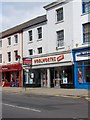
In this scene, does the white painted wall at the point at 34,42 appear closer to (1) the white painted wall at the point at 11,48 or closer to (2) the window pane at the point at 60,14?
(1) the white painted wall at the point at 11,48

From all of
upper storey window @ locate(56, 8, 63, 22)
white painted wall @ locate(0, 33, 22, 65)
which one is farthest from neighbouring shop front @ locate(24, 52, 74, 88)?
upper storey window @ locate(56, 8, 63, 22)

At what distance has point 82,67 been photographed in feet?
110

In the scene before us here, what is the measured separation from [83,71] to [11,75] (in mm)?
17139

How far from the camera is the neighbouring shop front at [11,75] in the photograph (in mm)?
45134

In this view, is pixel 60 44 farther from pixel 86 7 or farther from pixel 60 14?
pixel 86 7

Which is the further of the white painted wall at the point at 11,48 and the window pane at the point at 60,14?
the white painted wall at the point at 11,48

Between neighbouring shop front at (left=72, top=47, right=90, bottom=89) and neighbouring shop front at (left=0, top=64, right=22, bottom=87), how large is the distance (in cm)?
1236

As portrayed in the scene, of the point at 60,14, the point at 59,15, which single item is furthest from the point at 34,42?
the point at 60,14

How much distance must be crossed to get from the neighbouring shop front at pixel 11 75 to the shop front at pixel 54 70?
368cm

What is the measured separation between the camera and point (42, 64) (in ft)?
129

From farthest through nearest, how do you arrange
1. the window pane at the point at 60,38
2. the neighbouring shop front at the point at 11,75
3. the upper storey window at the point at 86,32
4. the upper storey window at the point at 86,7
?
the neighbouring shop front at the point at 11,75 → the window pane at the point at 60,38 → the upper storey window at the point at 86,7 → the upper storey window at the point at 86,32

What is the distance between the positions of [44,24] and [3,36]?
11927 mm

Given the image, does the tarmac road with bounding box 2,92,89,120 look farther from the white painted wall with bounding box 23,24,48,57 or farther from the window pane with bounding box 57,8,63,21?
the white painted wall with bounding box 23,24,48,57

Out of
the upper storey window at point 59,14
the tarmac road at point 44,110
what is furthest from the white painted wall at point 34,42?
the tarmac road at point 44,110
